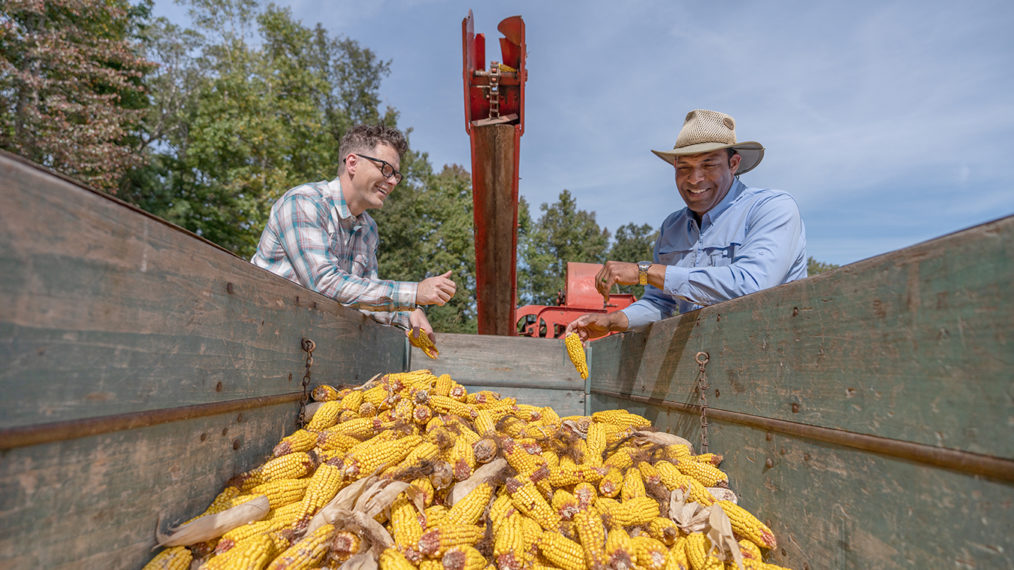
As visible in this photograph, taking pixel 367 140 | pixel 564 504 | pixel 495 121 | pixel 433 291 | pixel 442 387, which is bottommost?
pixel 564 504

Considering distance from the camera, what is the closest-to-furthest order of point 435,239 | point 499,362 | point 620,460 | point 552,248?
point 620,460, point 499,362, point 435,239, point 552,248

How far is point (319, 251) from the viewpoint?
140 inches

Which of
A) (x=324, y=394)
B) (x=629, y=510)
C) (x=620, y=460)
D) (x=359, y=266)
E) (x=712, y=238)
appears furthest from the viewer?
→ (x=359, y=266)

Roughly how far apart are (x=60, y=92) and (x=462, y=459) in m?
19.1

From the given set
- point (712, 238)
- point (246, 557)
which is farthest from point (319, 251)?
point (712, 238)

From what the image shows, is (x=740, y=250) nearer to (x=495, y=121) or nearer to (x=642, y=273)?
(x=642, y=273)

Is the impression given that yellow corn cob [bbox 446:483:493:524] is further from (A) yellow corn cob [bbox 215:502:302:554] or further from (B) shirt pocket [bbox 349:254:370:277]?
(B) shirt pocket [bbox 349:254:370:277]

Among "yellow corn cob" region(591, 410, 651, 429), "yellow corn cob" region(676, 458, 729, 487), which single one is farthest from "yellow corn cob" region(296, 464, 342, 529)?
"yellow corn cob" region(591, 410, 651, 429)

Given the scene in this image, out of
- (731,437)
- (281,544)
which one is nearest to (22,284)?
(281,544)

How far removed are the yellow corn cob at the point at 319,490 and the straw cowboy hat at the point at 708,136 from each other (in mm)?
2907

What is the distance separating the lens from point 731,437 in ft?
7.46

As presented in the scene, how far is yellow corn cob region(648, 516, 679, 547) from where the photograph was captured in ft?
6.35

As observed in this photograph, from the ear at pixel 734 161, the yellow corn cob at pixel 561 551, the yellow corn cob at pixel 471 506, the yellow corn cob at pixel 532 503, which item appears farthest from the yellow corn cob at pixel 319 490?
the ear at pixel 734 161

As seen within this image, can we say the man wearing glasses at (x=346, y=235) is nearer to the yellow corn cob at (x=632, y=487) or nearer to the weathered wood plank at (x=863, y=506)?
the yellow corn cob at (x=632, y=487)
